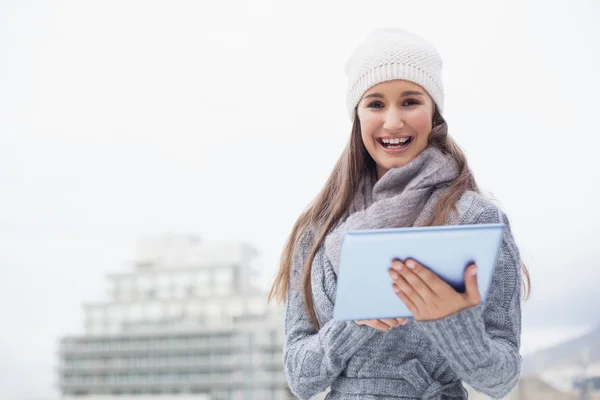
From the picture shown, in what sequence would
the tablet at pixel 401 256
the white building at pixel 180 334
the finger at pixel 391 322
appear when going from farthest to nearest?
the white building at pixel 180 334
the finger at pixel 391 322
the tablet at pixel 401 256

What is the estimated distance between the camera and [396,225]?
106cm

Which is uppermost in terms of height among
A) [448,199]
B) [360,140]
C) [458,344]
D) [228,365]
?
[360,140]

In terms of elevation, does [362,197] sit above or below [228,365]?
above

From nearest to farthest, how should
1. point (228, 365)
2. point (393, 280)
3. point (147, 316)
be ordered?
point (393, 280), point (228, 365), point (147, 316)

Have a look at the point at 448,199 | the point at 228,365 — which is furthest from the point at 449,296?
the point at 228,365

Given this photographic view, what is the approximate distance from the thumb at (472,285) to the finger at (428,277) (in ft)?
0.07

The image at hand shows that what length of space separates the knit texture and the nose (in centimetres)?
7

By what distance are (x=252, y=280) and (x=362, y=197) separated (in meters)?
32.4

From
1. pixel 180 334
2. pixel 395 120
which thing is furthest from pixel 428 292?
pixel 180 334

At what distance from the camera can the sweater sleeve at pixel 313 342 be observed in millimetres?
1031

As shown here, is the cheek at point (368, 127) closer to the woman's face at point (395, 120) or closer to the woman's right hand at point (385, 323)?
the woman's face at point (395, 120)

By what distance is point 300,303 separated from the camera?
3.84ft

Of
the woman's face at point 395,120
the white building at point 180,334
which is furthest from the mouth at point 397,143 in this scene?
the white building at point 180,334

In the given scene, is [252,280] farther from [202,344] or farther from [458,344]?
[458,344]
